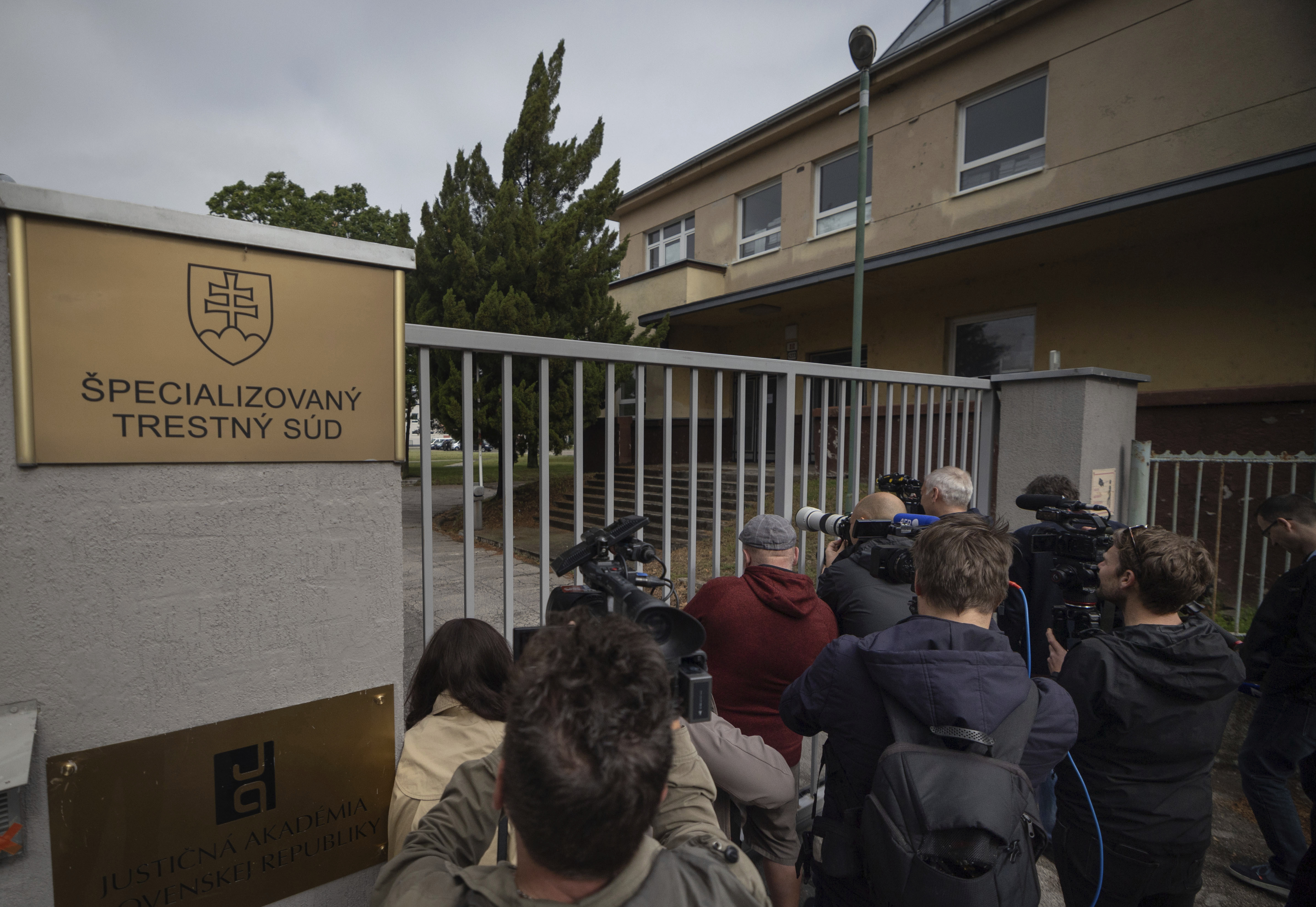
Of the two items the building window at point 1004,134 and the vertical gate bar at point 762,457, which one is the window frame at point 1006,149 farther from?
the vertical gate bar at point 762,457

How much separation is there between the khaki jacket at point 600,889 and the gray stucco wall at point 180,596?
733 millimetres

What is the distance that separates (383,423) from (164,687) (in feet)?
2.75

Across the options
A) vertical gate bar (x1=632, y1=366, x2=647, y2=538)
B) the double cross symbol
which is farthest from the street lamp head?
the double cross symbol

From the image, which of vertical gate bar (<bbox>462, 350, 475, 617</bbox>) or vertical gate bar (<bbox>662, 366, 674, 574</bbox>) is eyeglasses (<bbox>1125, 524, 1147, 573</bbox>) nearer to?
vertical gate bar (<bbox>662, 366, 674, 574</bbox>)

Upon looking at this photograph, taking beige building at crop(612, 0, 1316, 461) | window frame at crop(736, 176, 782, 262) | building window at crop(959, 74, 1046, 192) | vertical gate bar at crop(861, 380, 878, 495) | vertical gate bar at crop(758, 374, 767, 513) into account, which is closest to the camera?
vertical gate bar at crop(758, 374, 767, 513)

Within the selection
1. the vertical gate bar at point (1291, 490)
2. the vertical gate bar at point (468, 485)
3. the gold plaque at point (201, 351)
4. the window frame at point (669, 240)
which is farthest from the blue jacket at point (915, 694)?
the window frame at point (669, 240)

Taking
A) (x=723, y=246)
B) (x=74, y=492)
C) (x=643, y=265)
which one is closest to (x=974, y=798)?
(x=74, y=492)

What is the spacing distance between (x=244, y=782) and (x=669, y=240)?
16169mm

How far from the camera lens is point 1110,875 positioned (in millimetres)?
2123

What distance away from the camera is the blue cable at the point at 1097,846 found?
6.94ft

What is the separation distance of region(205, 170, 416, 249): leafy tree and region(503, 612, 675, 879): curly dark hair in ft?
70.6

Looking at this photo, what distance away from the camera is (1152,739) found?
207cm

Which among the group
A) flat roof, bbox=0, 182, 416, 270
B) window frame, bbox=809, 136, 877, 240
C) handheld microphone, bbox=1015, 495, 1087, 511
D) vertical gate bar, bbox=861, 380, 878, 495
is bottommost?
handheld microphone, bbox=1015, 495, 1087, 511

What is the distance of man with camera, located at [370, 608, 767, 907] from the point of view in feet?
2.99
